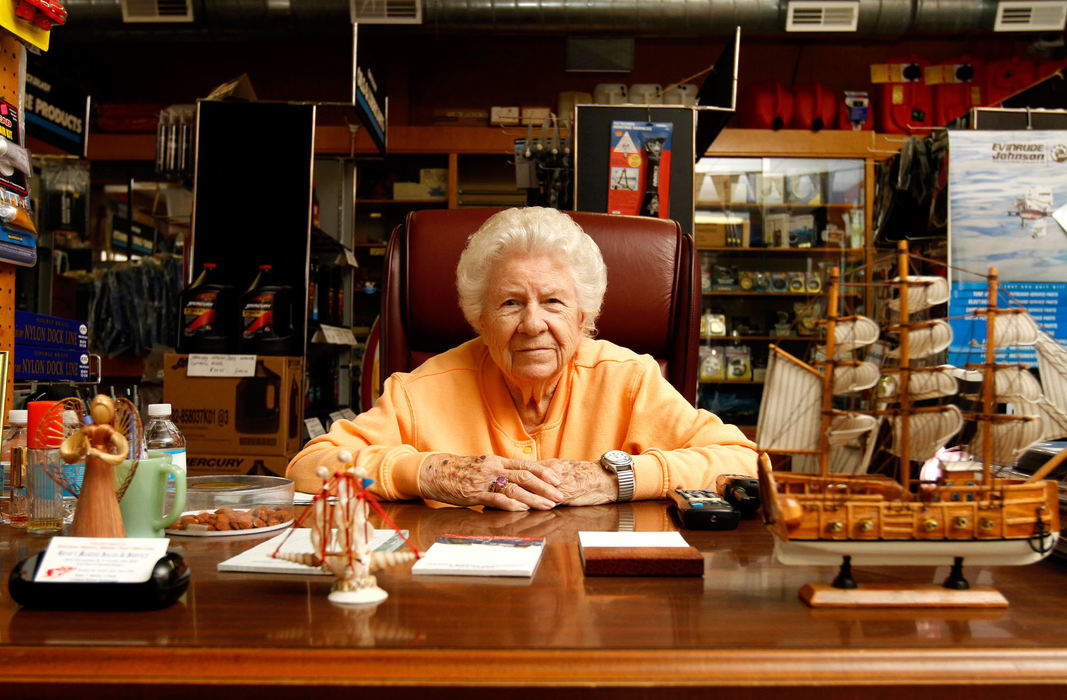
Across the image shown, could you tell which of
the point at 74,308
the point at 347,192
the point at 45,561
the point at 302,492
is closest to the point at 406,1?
the point at 347,192

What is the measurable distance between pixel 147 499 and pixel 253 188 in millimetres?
2273

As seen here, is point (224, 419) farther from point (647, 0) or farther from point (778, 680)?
point (647, 0)

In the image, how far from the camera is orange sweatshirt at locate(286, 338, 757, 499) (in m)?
1.38

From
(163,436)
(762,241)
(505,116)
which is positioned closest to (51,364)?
(163,436)

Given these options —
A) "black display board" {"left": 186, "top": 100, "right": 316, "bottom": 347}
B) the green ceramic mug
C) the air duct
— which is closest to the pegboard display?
the green ceramic mug

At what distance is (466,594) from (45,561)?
35 cm

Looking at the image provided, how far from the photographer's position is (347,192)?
4672 millimetres

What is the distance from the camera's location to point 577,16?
15.0ft

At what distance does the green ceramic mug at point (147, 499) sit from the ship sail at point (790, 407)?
63 centimetres

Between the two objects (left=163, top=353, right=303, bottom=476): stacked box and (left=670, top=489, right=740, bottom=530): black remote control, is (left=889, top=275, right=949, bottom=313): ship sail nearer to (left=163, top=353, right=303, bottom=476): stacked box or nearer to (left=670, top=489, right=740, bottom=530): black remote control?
(left=670, top=489, right=740, bottom=530): black remote control

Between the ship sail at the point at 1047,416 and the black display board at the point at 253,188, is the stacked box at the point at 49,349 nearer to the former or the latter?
the black display board at the point at 253,188

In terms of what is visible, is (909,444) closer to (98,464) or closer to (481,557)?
(481,557)

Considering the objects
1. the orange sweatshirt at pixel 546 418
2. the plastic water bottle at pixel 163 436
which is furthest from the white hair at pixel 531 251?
the plastic water bottle at pixel 163 436

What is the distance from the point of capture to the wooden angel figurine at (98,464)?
696 mm
